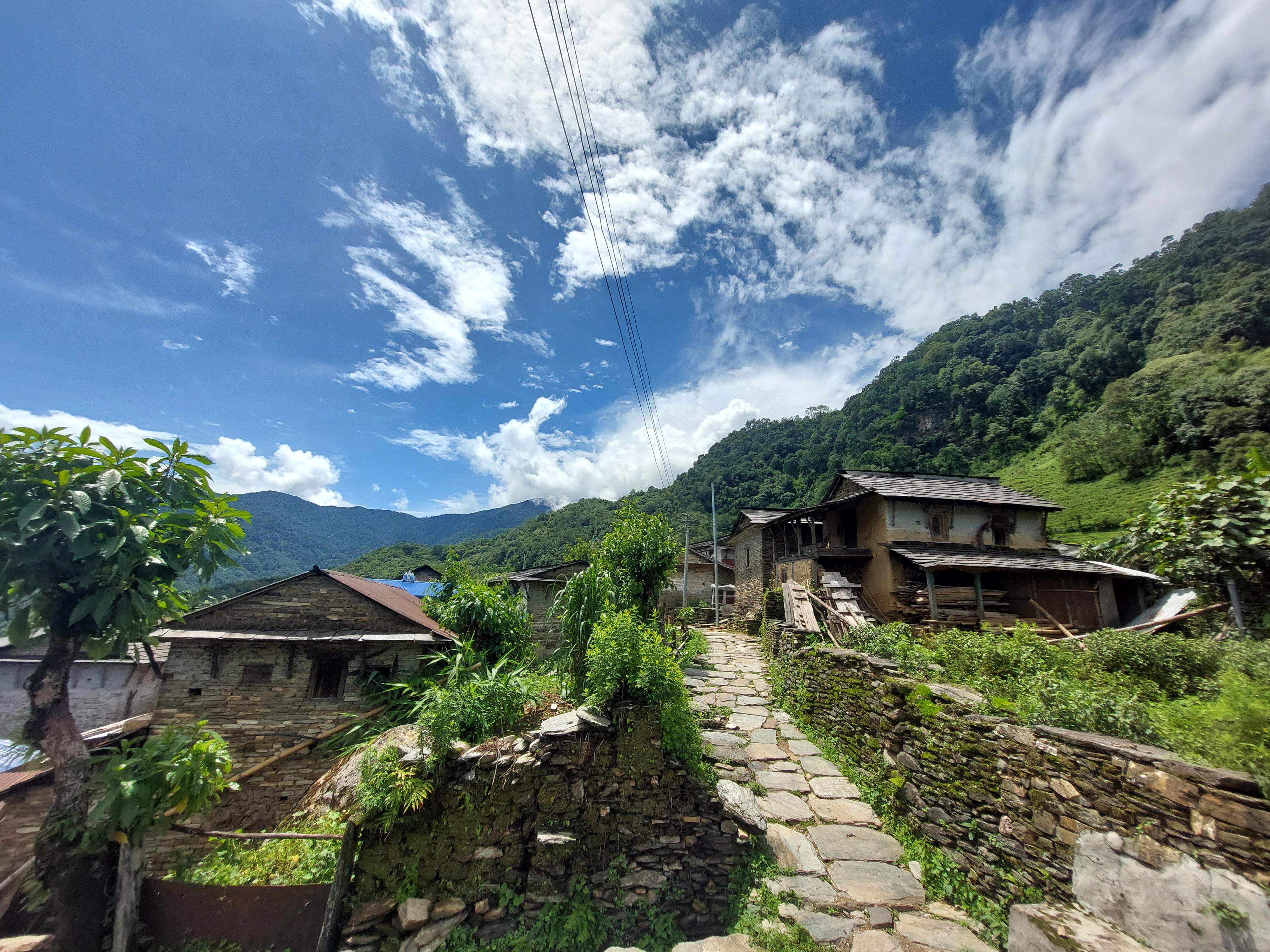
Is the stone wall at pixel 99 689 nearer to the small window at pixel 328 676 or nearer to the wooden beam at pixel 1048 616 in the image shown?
the small window at pixel 328 676

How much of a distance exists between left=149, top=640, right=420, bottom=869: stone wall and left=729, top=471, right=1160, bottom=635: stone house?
14329mm

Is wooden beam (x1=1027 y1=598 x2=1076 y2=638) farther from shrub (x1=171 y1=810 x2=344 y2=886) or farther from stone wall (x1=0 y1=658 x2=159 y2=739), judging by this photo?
stone wall (x1=0 y1=658 x2=159 y2=739)

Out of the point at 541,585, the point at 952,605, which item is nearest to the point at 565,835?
the point at 952,605

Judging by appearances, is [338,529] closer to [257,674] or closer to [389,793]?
[257,674]

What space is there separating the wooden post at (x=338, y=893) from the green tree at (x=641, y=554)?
519 centimetres

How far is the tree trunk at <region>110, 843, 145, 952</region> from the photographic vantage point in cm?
455

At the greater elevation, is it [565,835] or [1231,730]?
[1231,730]

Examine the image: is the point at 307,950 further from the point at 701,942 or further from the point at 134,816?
the point at 701,942

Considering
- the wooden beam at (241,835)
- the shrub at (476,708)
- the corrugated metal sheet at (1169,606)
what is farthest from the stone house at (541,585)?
the corrugated metal sheet at (1169,606)

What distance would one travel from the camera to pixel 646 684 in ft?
17.7

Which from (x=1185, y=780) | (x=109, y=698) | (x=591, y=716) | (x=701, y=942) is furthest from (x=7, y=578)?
(x=109, y=698)

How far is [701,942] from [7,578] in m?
6.33

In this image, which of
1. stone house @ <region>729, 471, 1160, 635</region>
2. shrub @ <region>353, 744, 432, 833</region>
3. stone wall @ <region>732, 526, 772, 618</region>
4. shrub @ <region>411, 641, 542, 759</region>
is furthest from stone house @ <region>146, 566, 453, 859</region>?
stone wall @ <region>732, 526, 772, 618</region>

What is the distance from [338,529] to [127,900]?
486 ft
